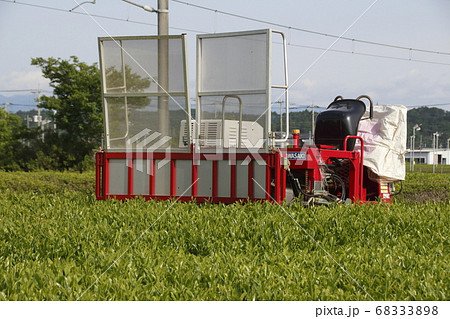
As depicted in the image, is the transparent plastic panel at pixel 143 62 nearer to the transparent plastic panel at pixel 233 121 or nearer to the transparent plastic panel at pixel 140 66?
the transparent plastic panel at pixel 140 66

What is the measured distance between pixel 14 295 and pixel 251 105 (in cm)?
606

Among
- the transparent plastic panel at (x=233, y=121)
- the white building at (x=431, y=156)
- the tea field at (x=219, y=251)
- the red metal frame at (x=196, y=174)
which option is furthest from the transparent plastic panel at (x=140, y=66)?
the white building at (x=431, y=156)

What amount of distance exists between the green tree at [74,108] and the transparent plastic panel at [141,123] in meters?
19.8

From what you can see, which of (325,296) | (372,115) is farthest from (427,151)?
(325,296)

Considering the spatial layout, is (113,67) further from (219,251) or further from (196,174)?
(219,251)

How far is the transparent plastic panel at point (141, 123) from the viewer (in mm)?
10297

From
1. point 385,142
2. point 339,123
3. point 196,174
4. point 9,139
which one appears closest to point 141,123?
point 196,174

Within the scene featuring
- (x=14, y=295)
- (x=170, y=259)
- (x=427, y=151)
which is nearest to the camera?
(x=14, y=295)

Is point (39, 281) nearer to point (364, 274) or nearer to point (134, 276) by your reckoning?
point (134, 276)

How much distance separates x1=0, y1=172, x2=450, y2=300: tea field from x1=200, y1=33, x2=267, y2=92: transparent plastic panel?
2247 millimetres

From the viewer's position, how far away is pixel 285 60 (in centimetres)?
988

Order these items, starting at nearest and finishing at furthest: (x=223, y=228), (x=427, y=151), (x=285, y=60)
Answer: (x=223, y=228) → (x=285, y=60) → (x=427, y=151)

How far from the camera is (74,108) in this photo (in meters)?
30.9

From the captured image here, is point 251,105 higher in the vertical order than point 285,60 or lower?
lower
